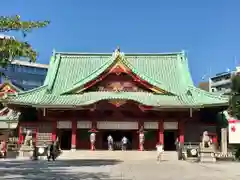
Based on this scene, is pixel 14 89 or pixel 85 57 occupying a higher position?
pixel 85 57

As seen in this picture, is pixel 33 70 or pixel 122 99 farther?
pixel 33 70

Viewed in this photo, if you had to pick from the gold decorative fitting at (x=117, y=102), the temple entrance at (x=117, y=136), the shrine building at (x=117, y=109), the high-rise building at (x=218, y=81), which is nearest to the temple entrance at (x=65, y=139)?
the shrine building at (x=117, y=109)

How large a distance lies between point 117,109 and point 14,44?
2193 centimetres

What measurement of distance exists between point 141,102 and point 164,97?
3.11m

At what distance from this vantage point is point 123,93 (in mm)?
33938

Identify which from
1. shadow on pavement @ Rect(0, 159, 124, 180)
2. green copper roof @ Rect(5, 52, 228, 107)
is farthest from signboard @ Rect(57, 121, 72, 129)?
shadow on pavement @ Rect(0, 159, 124, 180)

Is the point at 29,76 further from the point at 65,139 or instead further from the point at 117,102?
the point at 117,102

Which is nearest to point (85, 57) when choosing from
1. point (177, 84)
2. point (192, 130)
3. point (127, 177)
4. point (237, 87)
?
point (177, 84)

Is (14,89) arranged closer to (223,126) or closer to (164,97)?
(164,97)

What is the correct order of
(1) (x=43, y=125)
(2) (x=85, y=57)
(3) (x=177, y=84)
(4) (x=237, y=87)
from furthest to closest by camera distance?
(2) (x=85, y=57)
(3) (x=177, y=84)
(1) (x=43, y=125)
(4) (x=237, y=87)

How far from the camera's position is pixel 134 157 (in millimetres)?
28438

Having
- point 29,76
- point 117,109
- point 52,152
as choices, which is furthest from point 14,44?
point 29,76

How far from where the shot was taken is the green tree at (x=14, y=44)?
37.9ft

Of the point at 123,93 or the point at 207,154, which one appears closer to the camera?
the point at 207,154
